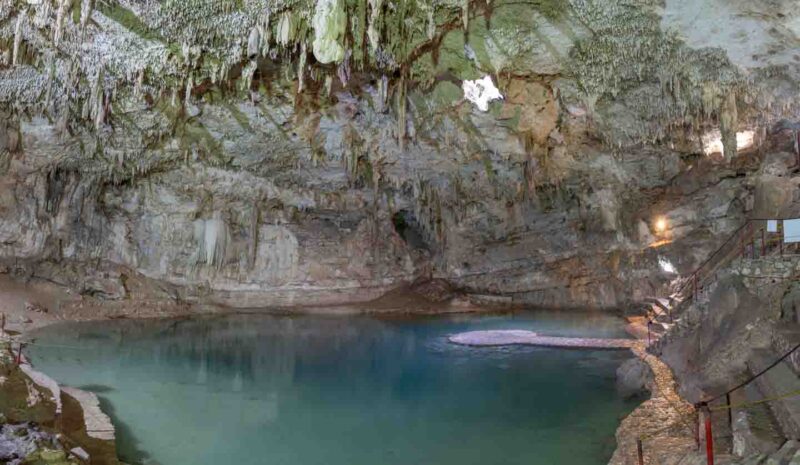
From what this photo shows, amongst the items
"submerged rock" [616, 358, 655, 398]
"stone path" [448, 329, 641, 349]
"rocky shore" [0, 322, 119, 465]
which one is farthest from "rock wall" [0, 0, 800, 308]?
"submerged rock" [616, 358, 655, 398]

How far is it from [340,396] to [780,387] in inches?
232

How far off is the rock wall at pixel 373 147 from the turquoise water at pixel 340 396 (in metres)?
4.57

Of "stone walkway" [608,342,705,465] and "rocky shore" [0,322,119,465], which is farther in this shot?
"stone walkway" [608,342,705,465]

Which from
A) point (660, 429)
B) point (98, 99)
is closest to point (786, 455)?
point (660, 429)

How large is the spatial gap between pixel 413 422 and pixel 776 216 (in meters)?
9.20

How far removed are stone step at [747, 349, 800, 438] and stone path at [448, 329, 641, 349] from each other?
17.1 ft

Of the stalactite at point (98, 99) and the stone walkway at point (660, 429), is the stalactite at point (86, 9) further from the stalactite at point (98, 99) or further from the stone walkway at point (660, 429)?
the stone walkway at point (660, 429)

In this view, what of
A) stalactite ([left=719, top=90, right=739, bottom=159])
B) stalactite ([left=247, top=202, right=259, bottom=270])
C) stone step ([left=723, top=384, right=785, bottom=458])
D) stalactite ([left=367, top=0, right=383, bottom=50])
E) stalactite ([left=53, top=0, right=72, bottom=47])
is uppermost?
stalactite ([left=367, top=0, right=383, bottom=50])

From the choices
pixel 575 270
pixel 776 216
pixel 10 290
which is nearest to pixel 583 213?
pixel 575 270

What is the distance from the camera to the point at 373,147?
48.0 ft

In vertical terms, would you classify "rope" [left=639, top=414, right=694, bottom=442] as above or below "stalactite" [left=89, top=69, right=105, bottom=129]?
below

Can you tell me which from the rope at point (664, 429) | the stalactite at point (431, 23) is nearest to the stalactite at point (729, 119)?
the stalactite at point (431, 23)

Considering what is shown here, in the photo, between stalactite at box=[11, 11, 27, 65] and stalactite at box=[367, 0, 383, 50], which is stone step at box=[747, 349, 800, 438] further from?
stalactite at box=[11, 11, 27, 65]

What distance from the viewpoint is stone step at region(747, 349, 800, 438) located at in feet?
15.0
